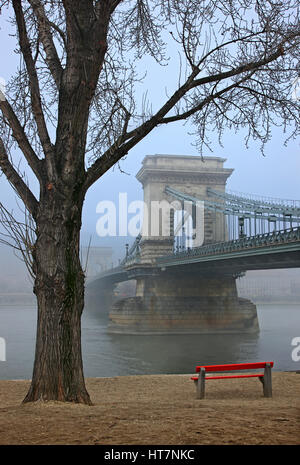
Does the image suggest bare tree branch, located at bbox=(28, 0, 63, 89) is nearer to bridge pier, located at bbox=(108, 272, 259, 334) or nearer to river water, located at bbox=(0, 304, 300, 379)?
river water, located at bbox=(0, 304, 300, 379)

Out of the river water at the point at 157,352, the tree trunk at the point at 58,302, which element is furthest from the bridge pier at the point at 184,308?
the tree trunk at the point at 58,302

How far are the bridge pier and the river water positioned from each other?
2.03 meters

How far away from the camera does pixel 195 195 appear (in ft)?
177

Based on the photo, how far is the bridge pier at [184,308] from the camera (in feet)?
130

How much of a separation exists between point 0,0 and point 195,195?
48400mm

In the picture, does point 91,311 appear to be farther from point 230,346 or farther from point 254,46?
point 254,46

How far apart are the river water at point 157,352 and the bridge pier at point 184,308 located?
203 centimetres

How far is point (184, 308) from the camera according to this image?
134 feet

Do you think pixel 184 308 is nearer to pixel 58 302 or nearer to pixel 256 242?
pixel 256 242

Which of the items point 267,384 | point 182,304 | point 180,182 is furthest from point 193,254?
point 267,384

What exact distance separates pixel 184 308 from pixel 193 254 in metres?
7.30

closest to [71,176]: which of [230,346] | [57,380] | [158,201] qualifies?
[57,380]

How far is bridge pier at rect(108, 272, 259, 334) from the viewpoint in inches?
1555

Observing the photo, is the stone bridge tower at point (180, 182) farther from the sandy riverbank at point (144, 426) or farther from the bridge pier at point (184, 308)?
the sandy riverbank at point (144, 426)
